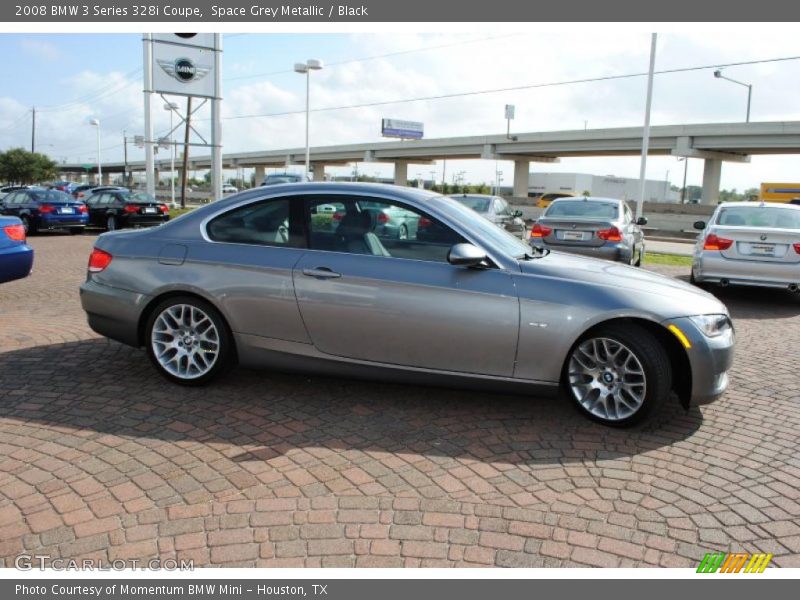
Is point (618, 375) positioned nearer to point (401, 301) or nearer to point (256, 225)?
point (401, 301)

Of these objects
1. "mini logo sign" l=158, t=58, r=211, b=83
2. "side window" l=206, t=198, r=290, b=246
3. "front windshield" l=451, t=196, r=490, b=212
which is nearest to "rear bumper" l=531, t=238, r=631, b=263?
"front windshield" l=451, t=196, r=490, b=212

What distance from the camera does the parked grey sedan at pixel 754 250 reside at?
9.43m

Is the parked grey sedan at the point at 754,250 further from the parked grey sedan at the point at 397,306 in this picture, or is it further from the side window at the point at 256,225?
the side window at the point at 256,225

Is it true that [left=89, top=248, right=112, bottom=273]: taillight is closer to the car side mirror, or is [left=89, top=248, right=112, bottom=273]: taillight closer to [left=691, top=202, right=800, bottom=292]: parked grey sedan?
the car side mirror

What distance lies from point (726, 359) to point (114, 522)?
3899 millimetres

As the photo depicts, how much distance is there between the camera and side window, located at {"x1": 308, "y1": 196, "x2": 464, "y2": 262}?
4.69 m

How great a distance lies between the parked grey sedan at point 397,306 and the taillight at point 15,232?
3239 millimetres

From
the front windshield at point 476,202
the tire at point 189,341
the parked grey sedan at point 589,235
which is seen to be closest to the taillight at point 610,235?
the parked grey sedan at point 589,235

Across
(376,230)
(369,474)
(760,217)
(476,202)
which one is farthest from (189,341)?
(476,202)

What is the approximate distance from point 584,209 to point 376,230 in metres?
8.23

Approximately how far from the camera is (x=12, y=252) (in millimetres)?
7699

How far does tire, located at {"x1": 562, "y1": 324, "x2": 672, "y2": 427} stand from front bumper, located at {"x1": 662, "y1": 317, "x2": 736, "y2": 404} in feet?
0.54

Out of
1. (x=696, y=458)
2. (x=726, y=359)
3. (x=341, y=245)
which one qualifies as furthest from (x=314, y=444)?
(x=726, y=359)

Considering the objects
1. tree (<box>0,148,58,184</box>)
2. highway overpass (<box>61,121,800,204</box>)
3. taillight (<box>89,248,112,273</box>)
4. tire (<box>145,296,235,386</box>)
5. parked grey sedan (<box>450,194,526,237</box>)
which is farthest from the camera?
tree (<box>0,148,58,184</box>)
